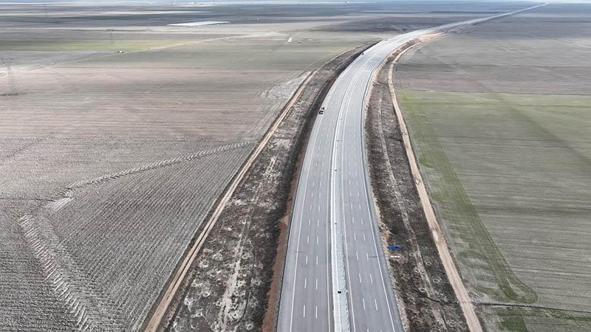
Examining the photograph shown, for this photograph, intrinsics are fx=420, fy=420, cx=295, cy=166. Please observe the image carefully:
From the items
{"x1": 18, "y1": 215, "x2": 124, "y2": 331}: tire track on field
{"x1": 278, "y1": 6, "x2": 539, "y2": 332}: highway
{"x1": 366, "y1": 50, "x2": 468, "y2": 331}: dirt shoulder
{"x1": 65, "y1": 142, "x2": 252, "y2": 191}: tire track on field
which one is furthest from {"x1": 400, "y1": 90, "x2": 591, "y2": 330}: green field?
{"x1": 18, "y1": 215, "x2": 124, "y2": 331}: tire track on field

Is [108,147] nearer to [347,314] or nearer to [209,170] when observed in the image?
[209,170]

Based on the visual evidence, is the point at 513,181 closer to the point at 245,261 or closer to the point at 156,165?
the point at 245,261

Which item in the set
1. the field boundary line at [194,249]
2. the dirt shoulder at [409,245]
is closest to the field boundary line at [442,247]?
the dirt shoulder at [409,245]

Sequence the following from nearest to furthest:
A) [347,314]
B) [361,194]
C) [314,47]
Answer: [347,314] → [361,194] → [314,47]

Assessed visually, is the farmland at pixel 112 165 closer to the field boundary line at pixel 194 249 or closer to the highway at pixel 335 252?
the field boundary line at pixel 194 249

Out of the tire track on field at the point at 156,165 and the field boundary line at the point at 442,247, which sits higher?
the tire track on field at the point at 156,165

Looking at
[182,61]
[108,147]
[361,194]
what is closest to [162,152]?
[108,147]
